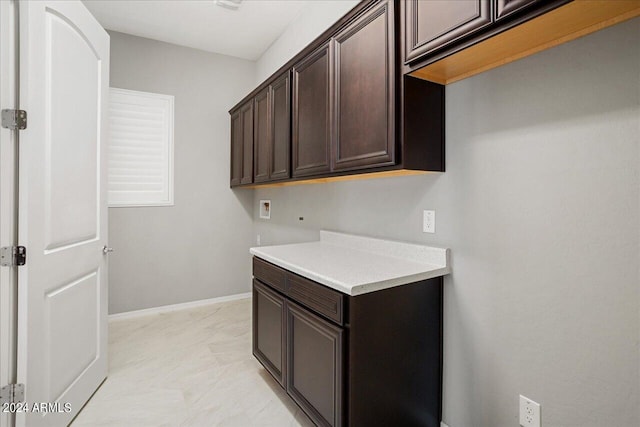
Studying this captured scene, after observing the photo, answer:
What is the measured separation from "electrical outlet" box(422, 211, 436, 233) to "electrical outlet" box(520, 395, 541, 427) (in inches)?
32.7

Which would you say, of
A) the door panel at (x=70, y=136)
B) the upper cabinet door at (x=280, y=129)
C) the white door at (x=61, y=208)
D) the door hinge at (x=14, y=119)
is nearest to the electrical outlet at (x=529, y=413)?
the upper cabinet door at (x=280, y=129)

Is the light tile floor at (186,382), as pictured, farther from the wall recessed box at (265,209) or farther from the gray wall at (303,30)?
the gray wall at (303,30)

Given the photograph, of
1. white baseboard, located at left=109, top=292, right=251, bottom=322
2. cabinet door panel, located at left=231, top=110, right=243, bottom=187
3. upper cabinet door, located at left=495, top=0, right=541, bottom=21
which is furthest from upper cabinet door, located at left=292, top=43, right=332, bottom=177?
white baseboard, located at left=109, top=292, right=251, bottom=322

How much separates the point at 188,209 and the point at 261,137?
1.44 m

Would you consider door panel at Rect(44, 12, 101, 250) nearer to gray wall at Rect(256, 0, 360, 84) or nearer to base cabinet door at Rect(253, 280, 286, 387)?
base cabinet door at Rect(253, 280, 286, 387)

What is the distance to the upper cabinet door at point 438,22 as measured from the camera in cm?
113

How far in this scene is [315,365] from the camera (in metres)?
1.63

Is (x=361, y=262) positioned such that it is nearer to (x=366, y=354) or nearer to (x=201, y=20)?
(x=366, y=354)

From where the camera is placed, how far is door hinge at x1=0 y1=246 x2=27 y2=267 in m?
1.47

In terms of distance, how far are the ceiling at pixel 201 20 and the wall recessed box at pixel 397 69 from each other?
1.04 meters

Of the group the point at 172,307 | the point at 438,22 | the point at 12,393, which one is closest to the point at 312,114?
the point at 438,22

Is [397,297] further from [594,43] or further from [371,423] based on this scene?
[594,43]

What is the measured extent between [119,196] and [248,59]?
2.27m

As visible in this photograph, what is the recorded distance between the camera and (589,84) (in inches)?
44.7
